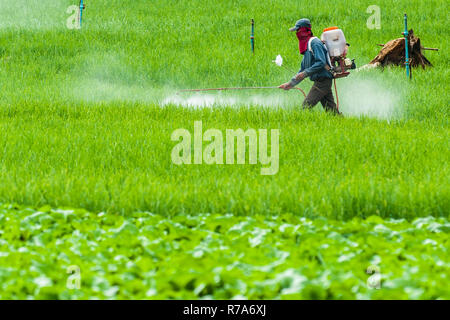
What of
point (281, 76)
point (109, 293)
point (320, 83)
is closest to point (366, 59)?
point (281, 76)

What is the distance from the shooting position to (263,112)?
1087 cm

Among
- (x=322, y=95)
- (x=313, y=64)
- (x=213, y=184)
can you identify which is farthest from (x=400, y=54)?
(x=213, y=184)

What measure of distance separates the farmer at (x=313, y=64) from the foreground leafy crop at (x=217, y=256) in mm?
4777

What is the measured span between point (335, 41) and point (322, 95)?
0.93 meters

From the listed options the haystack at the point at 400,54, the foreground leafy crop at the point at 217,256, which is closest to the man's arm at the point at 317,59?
the foreground leafy crop at the point at 217,256

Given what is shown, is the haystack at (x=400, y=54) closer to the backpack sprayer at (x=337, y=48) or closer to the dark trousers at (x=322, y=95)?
the dark trousers at (x=322, y=95)

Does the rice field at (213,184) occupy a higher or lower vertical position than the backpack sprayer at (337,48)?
lower

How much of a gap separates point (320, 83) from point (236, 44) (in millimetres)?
8018

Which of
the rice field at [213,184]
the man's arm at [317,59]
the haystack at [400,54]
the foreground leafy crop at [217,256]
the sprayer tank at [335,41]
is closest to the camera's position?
the foreground leafy crop at [217,256]

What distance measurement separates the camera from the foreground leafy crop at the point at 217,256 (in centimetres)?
398

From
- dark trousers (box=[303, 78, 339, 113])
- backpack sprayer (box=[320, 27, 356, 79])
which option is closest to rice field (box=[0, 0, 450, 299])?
dark trousers (box=[303, 78, 339, 113])

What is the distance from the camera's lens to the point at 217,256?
4512 mm
